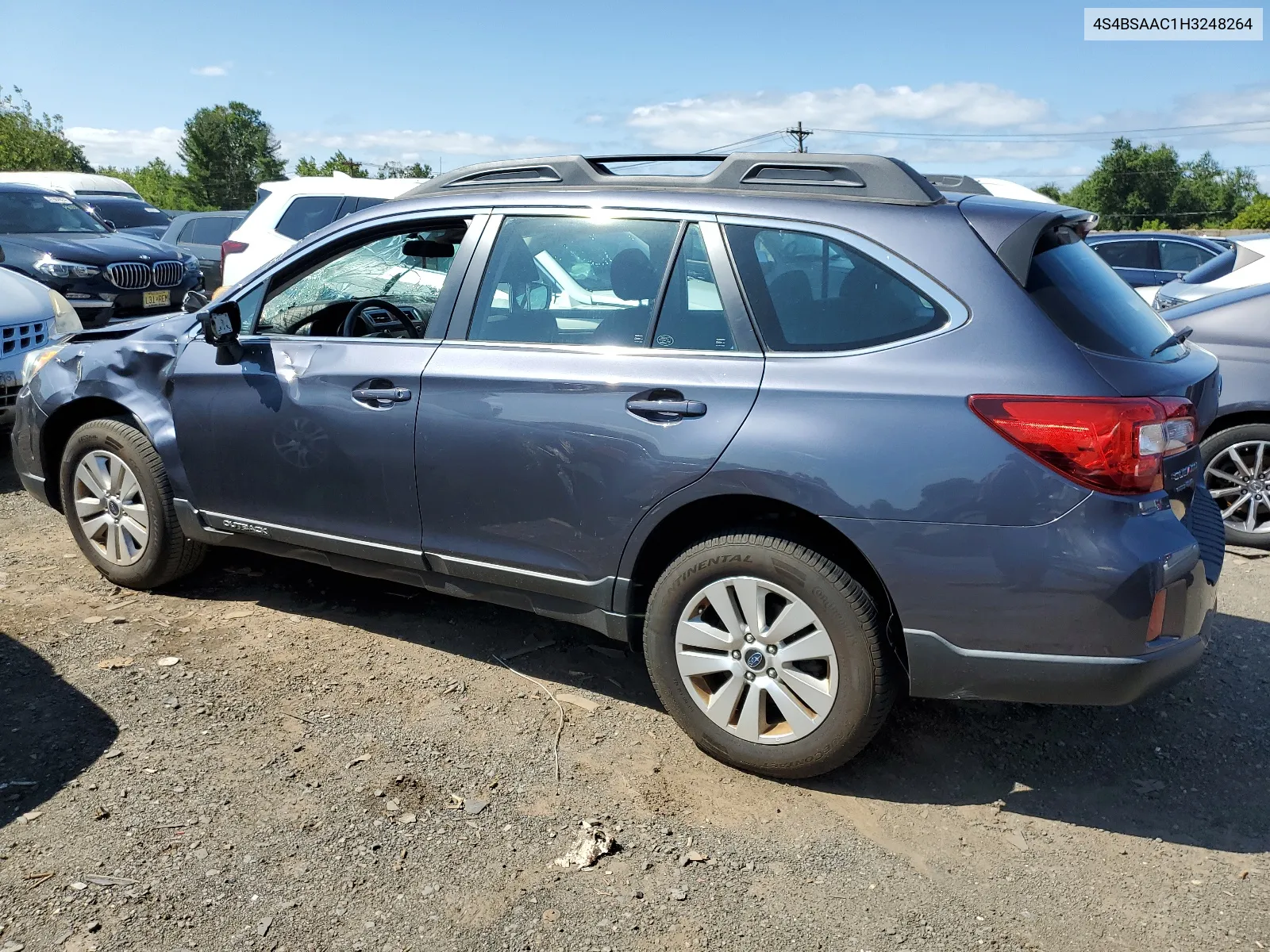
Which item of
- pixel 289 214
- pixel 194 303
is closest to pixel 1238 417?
pixel 194 303

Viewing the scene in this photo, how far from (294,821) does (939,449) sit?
217cm

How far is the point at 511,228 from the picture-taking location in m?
3.82

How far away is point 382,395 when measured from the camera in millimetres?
3877

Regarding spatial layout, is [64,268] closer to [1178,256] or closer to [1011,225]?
[1011,225]

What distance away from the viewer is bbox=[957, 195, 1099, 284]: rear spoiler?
3.06 metres

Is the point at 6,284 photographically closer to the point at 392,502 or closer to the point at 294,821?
the point at 392,502

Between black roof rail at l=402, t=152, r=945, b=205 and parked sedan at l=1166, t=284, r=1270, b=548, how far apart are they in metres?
3.32

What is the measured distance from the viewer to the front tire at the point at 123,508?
463 centimetres

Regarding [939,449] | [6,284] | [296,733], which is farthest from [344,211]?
[939,449]

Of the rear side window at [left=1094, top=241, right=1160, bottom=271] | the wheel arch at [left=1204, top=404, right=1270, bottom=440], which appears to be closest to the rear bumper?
the wheel arch at [left=1204, top=404, right=1270, bottom=440]

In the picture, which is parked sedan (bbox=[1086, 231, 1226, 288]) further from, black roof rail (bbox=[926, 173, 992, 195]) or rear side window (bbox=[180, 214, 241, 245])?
rear side window (bbox=[180, 214, 241, 245])

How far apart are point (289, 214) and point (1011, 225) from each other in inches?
372

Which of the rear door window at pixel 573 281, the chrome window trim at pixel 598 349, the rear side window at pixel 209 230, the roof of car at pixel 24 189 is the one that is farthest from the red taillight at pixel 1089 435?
the rear side window at pixel 209 230

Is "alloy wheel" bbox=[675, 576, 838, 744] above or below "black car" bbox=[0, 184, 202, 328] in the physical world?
below
